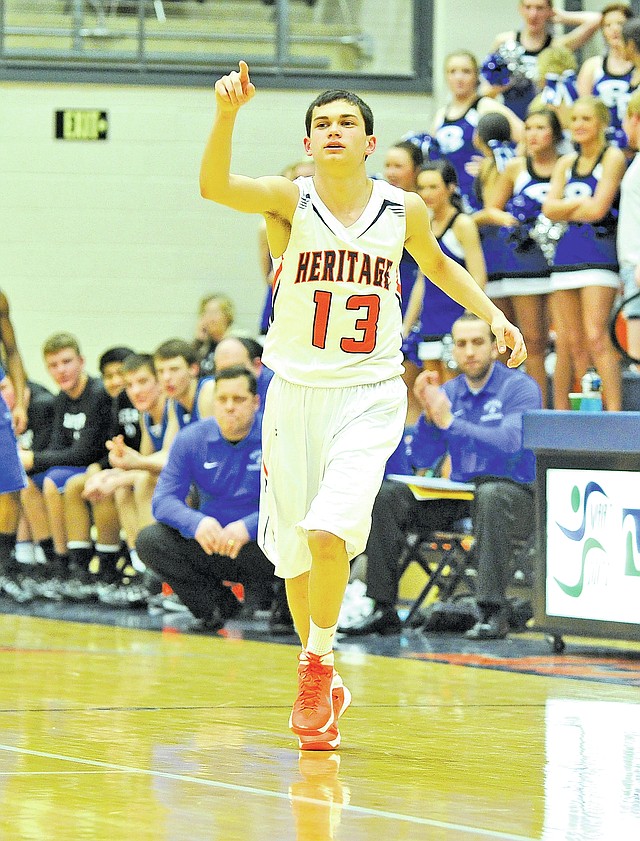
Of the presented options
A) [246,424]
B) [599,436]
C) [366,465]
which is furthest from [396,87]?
[366,465]

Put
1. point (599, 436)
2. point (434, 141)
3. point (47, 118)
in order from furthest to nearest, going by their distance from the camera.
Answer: point (47, 118)
point (434, 141)
point (599, 436)

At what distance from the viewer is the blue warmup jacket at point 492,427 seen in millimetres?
7840

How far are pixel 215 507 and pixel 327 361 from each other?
3685 mm

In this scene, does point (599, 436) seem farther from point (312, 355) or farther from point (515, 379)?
point (312, 355)

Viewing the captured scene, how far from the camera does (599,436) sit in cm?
704

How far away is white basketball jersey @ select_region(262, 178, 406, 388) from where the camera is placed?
15.8 ft

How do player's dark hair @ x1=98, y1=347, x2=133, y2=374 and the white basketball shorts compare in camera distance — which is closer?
the white basketball shorts

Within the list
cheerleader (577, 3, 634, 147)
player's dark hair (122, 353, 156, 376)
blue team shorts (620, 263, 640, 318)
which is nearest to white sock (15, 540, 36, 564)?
player's dark hair (122, 353, 156, 376)

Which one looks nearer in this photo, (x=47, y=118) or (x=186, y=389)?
(x=186, y=389)

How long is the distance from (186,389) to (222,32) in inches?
231

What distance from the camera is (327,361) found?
483 centimetres

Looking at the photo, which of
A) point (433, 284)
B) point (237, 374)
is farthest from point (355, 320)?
point (433, 284)

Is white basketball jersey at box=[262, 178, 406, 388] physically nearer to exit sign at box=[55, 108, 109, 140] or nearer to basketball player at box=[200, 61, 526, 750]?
basketball player at box=[200, 61, 526, 750]

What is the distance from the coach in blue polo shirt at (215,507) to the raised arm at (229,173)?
3311 mm
